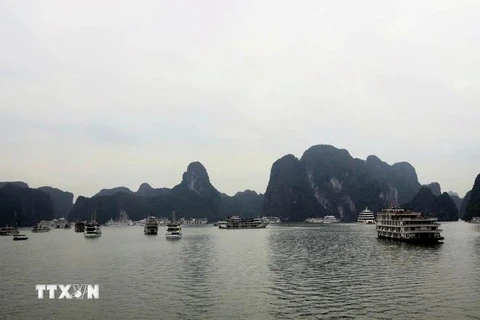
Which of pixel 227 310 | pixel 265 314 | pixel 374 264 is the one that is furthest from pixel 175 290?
pixel 374 264

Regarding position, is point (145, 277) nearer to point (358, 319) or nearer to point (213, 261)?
point (213, 261)

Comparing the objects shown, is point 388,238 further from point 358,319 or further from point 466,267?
point 358,319

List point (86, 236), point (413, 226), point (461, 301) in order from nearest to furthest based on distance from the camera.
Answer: point (461, 301) → point (413, 226) → point (86, 236)

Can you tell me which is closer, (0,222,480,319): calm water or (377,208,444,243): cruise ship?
(0,222,480,319): calm water

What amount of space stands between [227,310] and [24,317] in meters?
19.5

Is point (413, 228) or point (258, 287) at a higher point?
point (413, 228)

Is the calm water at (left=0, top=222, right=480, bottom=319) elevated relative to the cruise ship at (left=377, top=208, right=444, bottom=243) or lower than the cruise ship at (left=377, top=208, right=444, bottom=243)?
lower

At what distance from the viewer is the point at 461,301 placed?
4191cm

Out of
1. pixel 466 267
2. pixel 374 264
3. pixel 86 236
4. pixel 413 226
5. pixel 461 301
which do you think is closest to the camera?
pixel 461 301

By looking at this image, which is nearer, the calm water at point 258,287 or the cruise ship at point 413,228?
the calm water at point 258,287

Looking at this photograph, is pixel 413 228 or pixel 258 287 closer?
pixel 258 287

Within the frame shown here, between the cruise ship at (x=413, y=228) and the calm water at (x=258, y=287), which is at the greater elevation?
the cruise ship at (x=413, y=228)

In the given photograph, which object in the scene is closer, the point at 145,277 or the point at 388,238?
the point at 145,277

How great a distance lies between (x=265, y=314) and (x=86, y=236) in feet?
560
